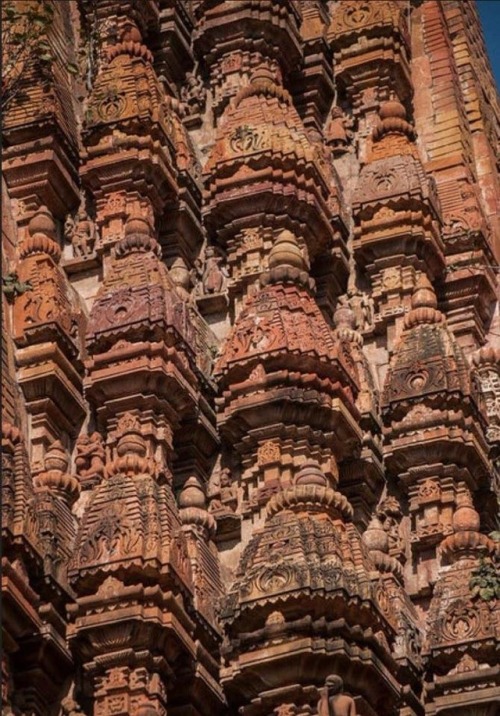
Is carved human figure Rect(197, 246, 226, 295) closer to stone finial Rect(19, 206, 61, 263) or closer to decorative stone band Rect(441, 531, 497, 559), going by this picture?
stone finial Rect(19, 206, 61, 263)

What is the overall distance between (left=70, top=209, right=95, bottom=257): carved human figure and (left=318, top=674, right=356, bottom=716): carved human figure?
6.59 metres

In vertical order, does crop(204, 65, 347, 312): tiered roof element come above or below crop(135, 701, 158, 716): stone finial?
above

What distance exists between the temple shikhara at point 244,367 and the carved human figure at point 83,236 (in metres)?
0.05

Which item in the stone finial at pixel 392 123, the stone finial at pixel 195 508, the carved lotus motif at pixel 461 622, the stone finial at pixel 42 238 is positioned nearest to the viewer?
the carved lotus motif at pixel 461 622

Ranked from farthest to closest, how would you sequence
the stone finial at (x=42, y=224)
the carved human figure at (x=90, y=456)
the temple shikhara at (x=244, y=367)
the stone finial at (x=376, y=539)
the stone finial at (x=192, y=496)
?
the stone finial at (x=42, y=224) < the stone finial at (x=376, y=539) < the stone finial at (x=192, y=496) < the carved human figure at (x=90, y=456) < the temple shikhara at (x=244, y=367)

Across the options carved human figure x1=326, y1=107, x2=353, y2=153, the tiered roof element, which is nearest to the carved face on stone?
the tiered roof element

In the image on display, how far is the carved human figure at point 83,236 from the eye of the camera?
25.5 m

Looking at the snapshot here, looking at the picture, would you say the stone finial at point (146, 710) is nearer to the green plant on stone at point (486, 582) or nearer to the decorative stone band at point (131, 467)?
the decorative stone band at point (131, 467)

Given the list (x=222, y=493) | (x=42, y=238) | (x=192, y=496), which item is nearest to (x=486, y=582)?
(x=222, y=493)

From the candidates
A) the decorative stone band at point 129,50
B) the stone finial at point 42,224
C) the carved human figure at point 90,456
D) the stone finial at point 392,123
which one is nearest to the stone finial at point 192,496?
the carved human figure at point 90,456

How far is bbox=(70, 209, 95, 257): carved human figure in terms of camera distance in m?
25.5

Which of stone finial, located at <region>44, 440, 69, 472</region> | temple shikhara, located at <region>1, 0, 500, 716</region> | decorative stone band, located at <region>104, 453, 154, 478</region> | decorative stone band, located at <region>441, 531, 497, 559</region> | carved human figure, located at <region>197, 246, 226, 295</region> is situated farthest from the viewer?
carved human figure, located at <region>197, 246, 226, 295</region>

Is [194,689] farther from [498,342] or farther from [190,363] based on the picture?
[498,342]

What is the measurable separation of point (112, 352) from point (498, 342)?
605 centimetres
